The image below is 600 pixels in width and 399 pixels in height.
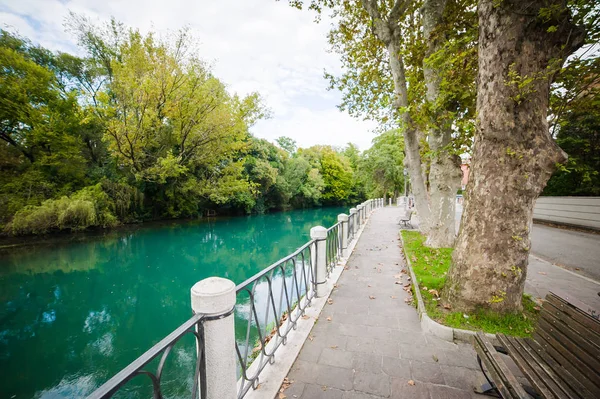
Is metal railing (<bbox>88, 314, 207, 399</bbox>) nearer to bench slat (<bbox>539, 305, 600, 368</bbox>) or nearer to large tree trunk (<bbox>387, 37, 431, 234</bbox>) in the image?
bench slat (<bbox>539, 305, 600, 368</bbox>)

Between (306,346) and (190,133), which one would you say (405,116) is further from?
(190,133)

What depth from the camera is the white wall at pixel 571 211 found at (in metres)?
10.9

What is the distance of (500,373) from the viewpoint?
2027 mm

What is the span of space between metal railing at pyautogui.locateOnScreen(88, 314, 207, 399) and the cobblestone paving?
1257mm

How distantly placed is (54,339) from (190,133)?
17.0 meters

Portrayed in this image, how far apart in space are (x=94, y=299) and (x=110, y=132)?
1322 cm

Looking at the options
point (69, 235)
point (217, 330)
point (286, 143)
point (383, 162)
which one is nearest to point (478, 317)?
point (217, 330)

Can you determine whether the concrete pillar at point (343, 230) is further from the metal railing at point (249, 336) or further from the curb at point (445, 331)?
the curb at point (445, 331)

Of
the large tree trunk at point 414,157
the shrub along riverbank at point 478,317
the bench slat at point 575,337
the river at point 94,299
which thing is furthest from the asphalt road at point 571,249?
the river at point 94,299

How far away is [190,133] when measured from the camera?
2017 centimetres

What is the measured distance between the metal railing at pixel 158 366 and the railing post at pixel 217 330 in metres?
0.04

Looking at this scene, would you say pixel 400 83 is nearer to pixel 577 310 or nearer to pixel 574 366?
pixel 577 310

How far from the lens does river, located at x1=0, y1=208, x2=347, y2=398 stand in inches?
190

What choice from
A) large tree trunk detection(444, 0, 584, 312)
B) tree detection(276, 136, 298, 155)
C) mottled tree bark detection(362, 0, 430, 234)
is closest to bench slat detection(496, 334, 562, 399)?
large tree trunk detection(444, 0, 584, 312)
